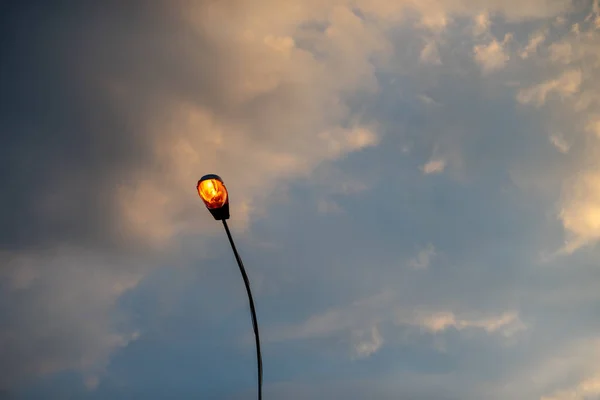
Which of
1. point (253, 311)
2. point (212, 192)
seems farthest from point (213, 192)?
point (253, 311)

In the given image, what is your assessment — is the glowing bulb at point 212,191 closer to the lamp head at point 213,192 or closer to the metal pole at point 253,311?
the lamp head at point 213,192

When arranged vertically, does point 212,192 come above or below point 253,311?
above

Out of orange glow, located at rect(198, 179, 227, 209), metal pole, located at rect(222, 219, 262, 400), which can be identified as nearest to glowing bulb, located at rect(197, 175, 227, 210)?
orange glow, located at rect(198, 179, 227, 209)

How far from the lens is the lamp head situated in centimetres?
1279

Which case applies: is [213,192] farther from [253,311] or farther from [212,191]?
[253,311]

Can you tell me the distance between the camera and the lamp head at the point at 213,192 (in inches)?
504

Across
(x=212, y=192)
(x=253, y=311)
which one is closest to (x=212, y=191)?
(x=212, y=192)

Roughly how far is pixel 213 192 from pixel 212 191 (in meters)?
0.04

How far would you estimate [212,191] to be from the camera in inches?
506

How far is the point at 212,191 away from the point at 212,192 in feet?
0.09

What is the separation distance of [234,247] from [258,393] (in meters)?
4.30

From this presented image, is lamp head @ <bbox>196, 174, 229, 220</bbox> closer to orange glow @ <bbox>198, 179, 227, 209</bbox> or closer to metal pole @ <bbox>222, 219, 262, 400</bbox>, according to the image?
orange glow @ <bbox>198, 179, 227, 209</bbox>

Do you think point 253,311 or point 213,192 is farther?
point 253,311

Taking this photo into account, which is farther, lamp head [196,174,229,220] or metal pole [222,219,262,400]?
metal pole [222,219,262,400]
